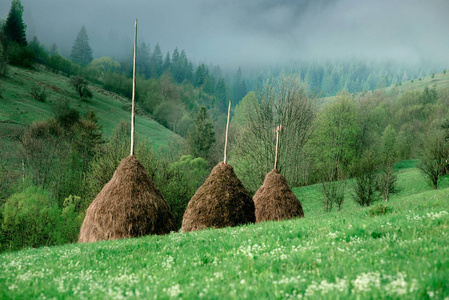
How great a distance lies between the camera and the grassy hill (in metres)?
54.7

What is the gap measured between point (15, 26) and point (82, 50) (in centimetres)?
6096

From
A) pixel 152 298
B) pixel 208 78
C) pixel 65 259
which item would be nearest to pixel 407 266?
pixel 152 298

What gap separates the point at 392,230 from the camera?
20.6 feet

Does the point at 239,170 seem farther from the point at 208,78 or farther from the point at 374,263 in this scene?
the point at 208,78

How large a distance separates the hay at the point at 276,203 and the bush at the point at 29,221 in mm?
25960

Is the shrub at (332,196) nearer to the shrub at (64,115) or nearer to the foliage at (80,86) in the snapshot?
the shrub at (64,115)

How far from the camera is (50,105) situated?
65.4 metres

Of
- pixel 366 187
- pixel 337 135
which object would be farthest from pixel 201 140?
pixel 366 187

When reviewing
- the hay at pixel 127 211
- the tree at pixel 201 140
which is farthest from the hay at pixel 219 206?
the tree at pixel 201 140

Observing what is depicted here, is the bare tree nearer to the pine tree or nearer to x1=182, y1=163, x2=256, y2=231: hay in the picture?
x1=182, y1=163, x2=256, y2=231: hay

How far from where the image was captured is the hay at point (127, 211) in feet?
36.3

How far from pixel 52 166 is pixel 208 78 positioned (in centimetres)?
12707

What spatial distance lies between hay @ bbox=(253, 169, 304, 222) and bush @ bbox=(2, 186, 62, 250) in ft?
85.2

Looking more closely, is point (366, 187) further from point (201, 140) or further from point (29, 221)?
point (201, 140)
